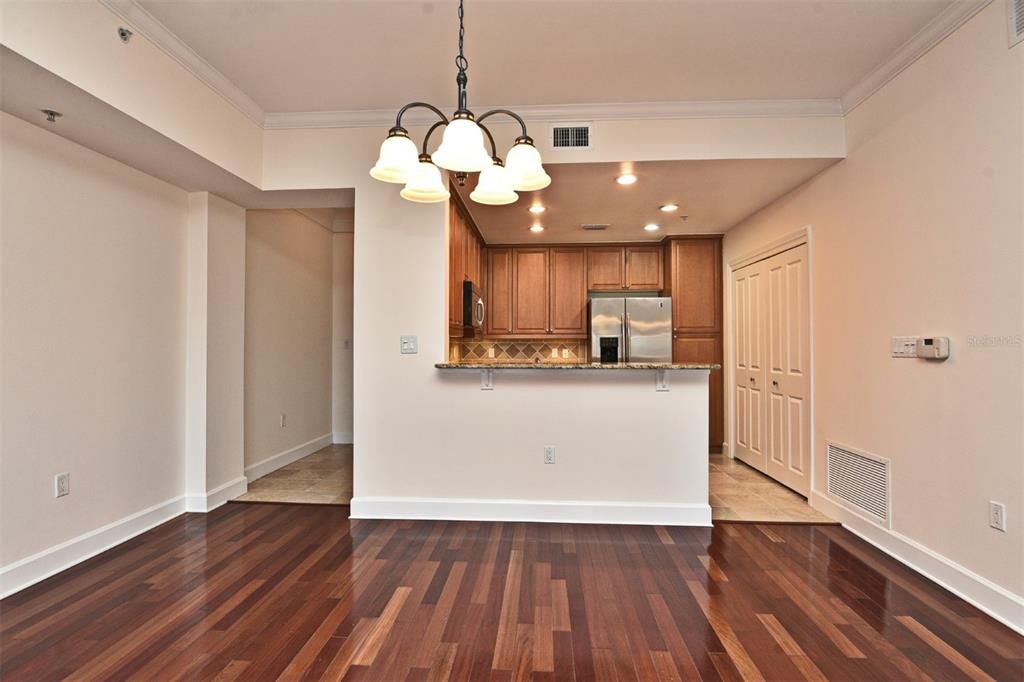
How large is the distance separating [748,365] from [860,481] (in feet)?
6.25

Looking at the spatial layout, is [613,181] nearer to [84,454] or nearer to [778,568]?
[778,568]

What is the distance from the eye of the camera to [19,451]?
2385 millimetres

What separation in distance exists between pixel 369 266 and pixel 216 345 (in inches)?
52.1

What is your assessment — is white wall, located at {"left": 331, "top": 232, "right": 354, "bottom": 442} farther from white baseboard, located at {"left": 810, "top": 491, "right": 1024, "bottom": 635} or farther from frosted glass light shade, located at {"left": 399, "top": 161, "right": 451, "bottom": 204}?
white baseboard, located at {"left": 810, "top": 491, "right": 1024, "bottom": 635}

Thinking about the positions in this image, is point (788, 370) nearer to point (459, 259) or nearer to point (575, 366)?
point (575, 366)

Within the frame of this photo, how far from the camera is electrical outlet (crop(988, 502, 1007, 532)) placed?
6.98ft

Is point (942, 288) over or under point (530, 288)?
under

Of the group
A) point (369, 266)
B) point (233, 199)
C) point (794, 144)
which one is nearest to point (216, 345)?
point (233, 199)

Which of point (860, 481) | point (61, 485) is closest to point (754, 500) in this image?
point (860, 481)

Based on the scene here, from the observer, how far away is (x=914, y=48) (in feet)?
8.50

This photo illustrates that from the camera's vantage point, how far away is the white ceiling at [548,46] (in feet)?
7.74

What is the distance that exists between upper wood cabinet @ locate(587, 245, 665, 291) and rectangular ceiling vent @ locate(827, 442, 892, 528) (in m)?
2.81

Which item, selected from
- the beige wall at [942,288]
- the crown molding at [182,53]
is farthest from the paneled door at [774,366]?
the crown molding at [182,53]

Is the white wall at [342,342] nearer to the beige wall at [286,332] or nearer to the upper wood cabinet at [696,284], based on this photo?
the beige wall at [286,332]
